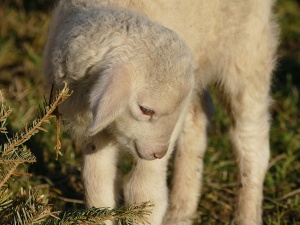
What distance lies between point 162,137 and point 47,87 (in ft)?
2.81

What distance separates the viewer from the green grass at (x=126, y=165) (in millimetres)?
5609

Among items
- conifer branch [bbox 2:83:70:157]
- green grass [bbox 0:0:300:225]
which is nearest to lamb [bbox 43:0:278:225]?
conifer branch [bbox 2:83:70:157]

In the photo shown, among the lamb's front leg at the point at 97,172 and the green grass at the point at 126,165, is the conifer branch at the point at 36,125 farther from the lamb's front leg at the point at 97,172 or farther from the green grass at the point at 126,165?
the green grass at the point at 126,165

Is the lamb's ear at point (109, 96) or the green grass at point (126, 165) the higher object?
the lamb's ear at point (109, 96)

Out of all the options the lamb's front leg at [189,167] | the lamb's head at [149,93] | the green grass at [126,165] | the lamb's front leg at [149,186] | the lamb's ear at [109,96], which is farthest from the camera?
the green grass at [126,165]

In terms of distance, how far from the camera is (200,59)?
4.91 m

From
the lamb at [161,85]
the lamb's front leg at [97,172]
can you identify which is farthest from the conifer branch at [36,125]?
the lamb's front leg at [97,172]

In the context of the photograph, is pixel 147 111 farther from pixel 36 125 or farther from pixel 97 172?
pixel 97 172

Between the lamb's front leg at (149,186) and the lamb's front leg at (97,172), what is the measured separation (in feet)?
0.46

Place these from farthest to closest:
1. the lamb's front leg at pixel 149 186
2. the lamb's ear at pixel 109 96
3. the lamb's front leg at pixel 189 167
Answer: the lamb's front leg at pixel 189 167 → the lamb's front leg at pixel 149 186 → the lamb's ear at pixel 109 96

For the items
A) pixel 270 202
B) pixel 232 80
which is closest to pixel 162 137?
pixel 232 80

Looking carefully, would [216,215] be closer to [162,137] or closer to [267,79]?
[267,79]

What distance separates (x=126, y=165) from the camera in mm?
5949

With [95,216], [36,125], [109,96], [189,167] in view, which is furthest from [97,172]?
[189,167]
